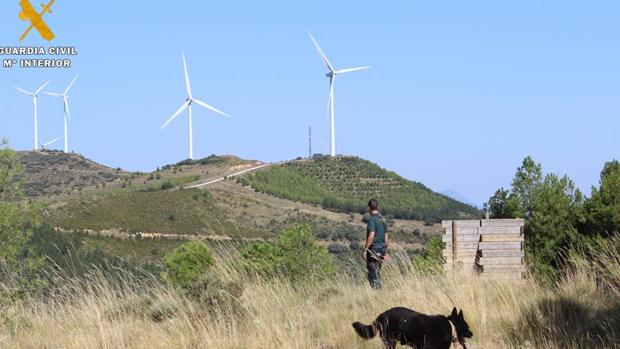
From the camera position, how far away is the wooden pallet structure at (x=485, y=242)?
1472cm

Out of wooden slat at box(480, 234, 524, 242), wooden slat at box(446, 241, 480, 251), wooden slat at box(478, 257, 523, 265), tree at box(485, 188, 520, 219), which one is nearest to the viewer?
wooden slat at box(478, 257, 523, 265)

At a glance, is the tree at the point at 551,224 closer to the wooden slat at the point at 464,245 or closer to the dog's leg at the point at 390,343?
the wooden slat at the point at 464,245

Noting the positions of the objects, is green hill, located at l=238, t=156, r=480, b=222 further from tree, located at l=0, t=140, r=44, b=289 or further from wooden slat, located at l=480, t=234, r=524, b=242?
tree, located at l=0, t=140, r=44, b=289

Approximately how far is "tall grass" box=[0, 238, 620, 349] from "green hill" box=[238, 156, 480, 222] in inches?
3725

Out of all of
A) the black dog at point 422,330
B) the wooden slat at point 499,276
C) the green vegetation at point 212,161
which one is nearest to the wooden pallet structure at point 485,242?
the wooden slat at point 499,276

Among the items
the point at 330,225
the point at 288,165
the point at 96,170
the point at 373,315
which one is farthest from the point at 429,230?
the point at 373,315

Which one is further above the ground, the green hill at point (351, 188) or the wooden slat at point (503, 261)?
the green hill at point (351, 188)

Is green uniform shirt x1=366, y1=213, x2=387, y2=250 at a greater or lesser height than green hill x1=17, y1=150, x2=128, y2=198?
lesser

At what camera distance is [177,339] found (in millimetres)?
7746

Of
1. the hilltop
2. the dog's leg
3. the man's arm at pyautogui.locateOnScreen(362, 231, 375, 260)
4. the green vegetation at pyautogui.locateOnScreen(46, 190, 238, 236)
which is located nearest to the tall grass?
the dog's leg

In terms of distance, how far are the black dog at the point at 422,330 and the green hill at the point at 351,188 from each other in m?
97.6

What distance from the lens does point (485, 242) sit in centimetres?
1502

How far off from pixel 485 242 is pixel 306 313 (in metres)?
7.05

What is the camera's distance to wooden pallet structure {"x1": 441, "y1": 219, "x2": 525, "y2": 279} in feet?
48.3
